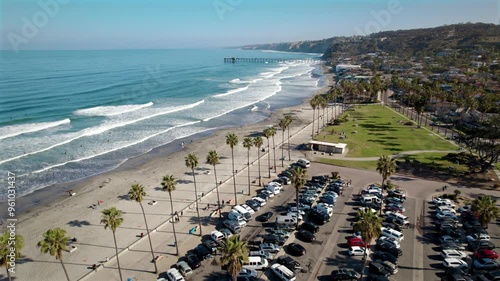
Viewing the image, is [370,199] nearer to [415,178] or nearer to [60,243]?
[415,178]

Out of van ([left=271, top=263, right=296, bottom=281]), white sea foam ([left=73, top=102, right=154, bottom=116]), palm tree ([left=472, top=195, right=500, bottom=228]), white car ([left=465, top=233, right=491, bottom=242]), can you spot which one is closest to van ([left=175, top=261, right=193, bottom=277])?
van ([left=271, top=263, right=296, bottom=281])

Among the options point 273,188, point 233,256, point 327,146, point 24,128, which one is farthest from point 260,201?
point 24,128

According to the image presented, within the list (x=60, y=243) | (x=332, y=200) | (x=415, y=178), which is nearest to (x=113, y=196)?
(x=60, y=243)

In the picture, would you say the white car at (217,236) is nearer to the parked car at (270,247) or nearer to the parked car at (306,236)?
the parked car at (270,247)

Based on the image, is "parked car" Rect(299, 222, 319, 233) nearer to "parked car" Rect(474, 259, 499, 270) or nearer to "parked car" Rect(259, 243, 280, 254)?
"parked car" Rect(259, 243, 280, 254)

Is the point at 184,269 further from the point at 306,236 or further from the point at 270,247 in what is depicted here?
the point at 306,236
